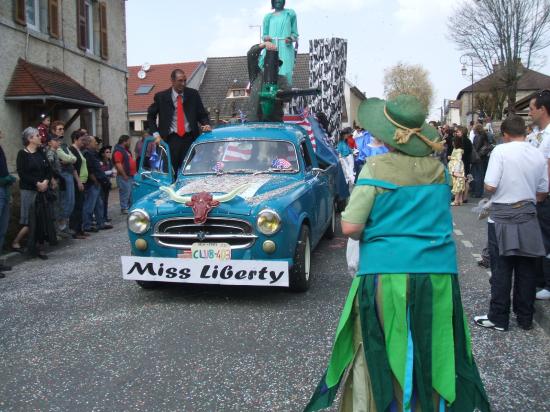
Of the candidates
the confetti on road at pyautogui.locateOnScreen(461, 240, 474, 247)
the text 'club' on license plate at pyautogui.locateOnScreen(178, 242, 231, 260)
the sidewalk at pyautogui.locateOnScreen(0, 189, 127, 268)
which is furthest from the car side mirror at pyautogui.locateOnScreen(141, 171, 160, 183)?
the confetti on road at pyautogui.locateOnScreen(461, 240, 474, 247)

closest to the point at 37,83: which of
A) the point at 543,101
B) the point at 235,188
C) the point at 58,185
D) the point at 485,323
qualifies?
the point at 58,185

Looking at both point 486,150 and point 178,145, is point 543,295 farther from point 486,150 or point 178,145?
point 486,150

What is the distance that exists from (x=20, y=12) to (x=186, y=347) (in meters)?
13.1

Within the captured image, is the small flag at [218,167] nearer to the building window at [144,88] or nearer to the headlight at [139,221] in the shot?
the headlight at [139,221]

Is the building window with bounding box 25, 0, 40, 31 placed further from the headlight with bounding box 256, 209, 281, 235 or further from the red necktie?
the headlight with bounding box 256, 209, 281, 235

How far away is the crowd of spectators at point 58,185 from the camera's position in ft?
26.3

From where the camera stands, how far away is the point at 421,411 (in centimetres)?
260

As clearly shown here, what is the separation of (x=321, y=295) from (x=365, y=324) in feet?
11.1

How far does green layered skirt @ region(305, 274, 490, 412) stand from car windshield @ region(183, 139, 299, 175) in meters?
4.28

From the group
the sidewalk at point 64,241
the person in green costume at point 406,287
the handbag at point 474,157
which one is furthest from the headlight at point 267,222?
the handbag at point 474,157

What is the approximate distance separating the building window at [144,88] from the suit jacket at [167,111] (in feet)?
125

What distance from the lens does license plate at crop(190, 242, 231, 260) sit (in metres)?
5.50

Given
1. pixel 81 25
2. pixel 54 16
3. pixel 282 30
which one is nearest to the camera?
pixel 282 30

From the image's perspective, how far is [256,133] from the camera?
7188 millimetres
